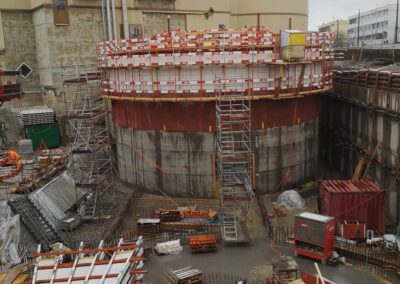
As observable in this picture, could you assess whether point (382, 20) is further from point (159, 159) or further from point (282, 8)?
point (159, 159)

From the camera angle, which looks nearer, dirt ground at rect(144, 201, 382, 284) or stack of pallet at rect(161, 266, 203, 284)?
stack of pallet at rect(161, 266, 203, 284)

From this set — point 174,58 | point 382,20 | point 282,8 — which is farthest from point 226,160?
point 382,20

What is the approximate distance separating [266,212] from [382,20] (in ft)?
293

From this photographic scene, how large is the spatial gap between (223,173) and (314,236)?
713cm

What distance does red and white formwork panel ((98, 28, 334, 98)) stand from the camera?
20.1 metres

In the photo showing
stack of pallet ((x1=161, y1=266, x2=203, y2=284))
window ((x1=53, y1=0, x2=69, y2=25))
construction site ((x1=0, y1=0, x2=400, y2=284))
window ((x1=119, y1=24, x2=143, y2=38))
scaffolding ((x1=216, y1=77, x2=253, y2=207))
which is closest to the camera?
stack of pallet ((x1=161, y1=266, x2=203, y2=284))

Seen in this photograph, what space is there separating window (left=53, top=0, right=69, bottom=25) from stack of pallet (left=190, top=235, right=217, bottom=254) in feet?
74.8

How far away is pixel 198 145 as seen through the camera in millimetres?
21062

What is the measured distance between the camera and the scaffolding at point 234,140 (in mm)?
19531

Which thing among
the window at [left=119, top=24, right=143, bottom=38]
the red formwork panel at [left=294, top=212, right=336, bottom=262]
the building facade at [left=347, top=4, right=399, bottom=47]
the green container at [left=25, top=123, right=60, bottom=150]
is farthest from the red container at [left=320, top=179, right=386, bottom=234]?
the building facade at [left=347, top=4, right=399, bottom=47]

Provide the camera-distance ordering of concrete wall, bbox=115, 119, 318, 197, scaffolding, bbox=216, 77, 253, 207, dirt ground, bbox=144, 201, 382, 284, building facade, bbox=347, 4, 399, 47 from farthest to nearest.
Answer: building facade, bbox=347, 4, 399, 47, concrete wall, bbox=115, 119, 318, 197, scaffolding, bbox=216, 77, 253, 207, dirt ground, bbox=144, 201, 382, 284

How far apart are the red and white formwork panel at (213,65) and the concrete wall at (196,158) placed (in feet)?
8.10

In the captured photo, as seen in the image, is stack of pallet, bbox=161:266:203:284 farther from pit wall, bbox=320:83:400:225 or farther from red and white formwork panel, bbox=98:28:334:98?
pit wall, bbox=320:83:400:225

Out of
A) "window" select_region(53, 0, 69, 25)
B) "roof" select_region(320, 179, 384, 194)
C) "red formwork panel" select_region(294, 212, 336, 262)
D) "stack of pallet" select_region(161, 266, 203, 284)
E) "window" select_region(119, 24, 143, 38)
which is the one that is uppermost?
"window" select_region(53, 0, 69, 25)
